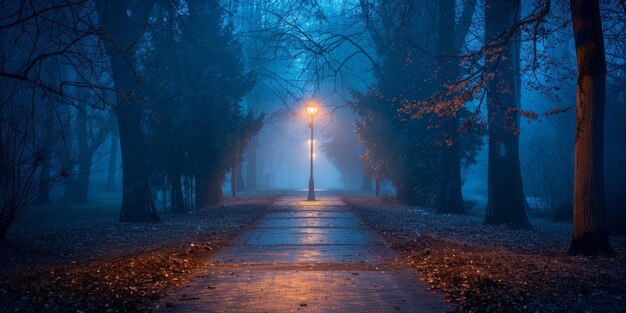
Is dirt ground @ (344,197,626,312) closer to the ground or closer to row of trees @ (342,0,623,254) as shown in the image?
the ground

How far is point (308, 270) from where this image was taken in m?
7.78

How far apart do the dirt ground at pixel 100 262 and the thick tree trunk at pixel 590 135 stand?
6.07 m

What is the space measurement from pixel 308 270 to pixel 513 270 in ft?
8.86

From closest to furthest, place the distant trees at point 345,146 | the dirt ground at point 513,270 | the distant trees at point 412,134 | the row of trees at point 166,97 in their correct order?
the dirt ground at point 513,270 < the row of trees at point 166,97 < the distant trees at point 412,134 < the distant trees at point 345,146

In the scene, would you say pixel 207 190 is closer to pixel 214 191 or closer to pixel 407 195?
pixel 214 191

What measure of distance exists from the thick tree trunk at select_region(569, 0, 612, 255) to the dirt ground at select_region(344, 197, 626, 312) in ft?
1.54

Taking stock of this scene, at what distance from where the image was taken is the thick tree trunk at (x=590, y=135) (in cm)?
880


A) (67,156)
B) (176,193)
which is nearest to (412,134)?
(176,193)

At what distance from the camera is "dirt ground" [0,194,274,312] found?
606cm

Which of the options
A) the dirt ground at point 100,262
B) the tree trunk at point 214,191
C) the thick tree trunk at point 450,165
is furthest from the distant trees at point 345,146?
the dirt ground at point 100,262

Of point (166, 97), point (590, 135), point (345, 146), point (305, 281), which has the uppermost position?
point (345, 146)

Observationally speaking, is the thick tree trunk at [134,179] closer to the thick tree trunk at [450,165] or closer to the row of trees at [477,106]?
the row of trees at [477,106]

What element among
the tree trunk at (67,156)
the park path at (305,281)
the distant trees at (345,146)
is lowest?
the park path at (305,281)

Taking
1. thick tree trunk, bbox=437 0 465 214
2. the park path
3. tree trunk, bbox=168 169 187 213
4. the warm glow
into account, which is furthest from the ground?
the warm glow
